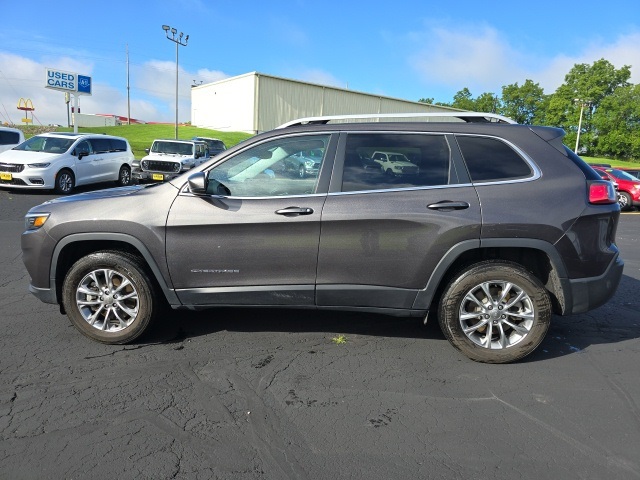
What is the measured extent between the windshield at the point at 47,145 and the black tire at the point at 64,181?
29.7 inches

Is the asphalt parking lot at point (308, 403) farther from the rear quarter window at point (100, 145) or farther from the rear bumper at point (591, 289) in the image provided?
the rear quarter window at point (100, 145)

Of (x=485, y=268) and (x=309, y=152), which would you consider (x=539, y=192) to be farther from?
(x=309, y=152)

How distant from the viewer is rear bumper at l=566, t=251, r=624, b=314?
3639mm

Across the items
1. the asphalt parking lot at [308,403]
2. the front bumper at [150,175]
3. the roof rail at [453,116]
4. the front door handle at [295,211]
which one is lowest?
the asphalt parking lot at [308,403]

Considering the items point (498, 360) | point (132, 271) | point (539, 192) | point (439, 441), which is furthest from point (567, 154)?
point (132, 271)

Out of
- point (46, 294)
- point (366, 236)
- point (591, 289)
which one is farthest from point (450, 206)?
point (46, 294)

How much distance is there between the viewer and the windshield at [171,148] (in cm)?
1814

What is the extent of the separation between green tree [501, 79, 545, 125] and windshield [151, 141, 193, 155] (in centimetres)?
8215

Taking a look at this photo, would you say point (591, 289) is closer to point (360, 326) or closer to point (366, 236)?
point (366, 236)

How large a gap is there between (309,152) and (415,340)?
6.14 feet

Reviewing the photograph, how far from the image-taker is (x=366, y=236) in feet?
11.9

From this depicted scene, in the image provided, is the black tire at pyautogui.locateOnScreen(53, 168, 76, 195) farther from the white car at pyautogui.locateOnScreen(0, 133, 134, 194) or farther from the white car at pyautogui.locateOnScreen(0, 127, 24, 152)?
the white car at pyautogui.locateOnScreen(0, 127, 24, 152)

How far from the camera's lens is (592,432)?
2879 millimetres

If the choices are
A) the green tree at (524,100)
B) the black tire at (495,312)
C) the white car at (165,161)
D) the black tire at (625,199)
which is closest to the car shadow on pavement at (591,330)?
the black tire at (495,312)
